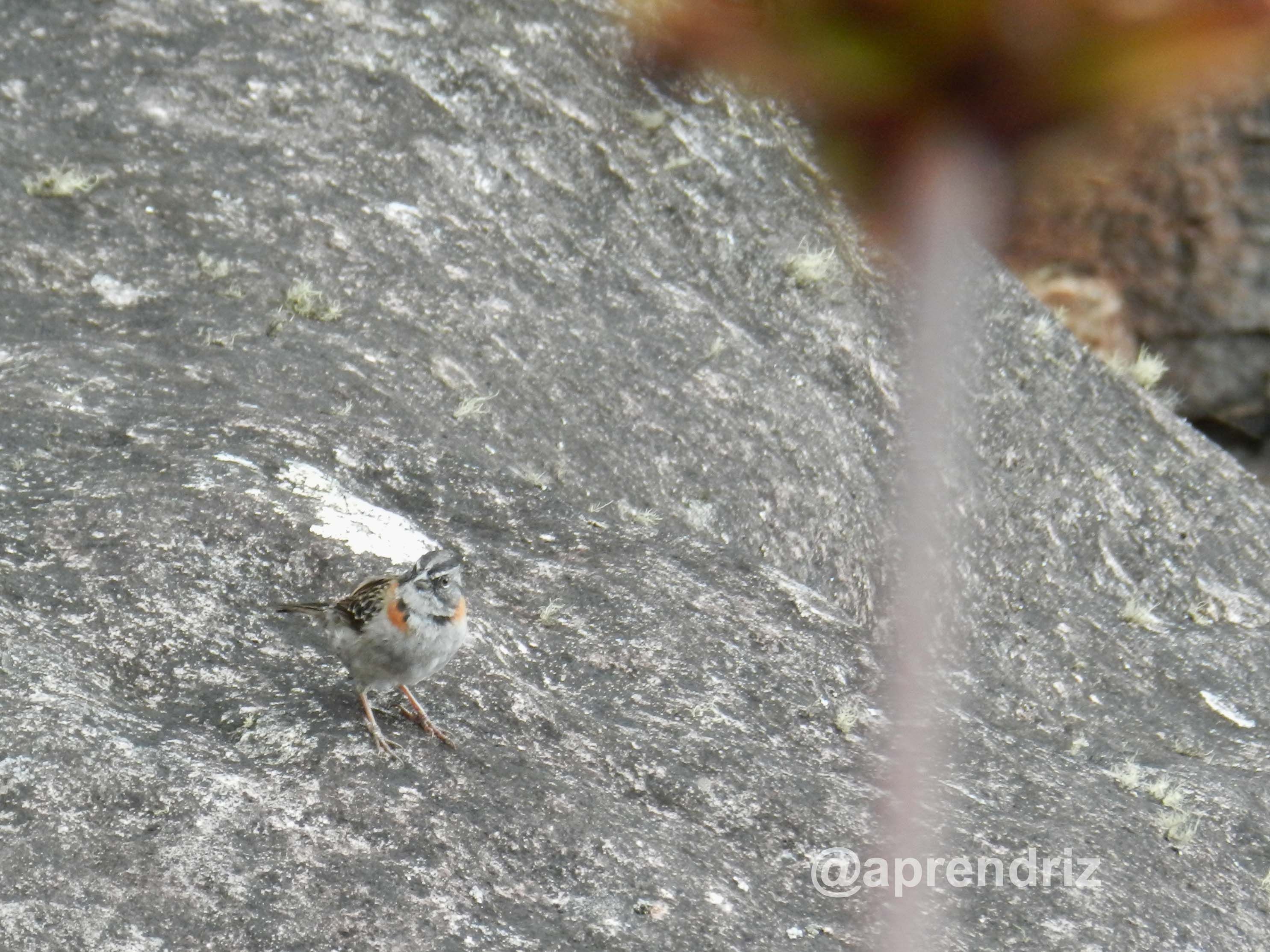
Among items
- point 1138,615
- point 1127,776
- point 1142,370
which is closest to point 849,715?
point 1127,776

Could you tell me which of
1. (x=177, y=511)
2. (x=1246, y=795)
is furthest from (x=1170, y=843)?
(x=177, y=511)

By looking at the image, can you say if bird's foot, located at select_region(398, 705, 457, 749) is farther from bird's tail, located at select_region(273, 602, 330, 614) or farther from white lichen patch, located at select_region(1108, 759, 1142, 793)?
white lichen patch, located at select_region(1108, 759, 1142, 793)

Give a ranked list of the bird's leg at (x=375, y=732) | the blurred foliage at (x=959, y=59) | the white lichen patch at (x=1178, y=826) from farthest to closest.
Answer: the white lichen patch at (x=1178, y=826) < the bird's leg at (x=375, y=732) < the blurred foliage at (x=959, y=59)

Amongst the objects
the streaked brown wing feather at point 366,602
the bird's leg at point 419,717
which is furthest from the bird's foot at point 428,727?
the streaked brown wing feather at point 366,602

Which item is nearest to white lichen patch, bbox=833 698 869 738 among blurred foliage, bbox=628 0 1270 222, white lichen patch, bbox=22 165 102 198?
blurred foliage, bbox=628 0 1270 222

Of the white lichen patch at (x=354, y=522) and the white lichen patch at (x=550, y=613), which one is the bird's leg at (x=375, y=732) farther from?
the white lichen patch at (x=550, y=613)

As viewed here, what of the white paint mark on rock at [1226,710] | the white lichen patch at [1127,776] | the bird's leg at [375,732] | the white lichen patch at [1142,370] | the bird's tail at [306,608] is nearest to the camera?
the bird's leg at [375,732]

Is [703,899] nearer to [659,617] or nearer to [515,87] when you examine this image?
[659,617]
